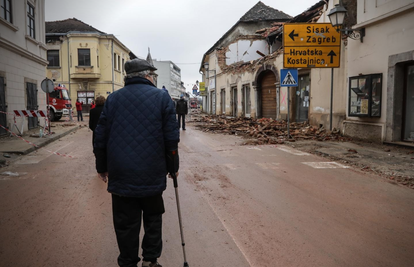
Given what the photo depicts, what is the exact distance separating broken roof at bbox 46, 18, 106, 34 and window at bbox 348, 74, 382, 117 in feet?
119

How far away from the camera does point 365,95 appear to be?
36.3 feet

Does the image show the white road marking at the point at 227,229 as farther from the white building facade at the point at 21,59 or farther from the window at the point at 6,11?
the window at the point at 6,11

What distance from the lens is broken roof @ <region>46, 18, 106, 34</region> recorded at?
3881cm

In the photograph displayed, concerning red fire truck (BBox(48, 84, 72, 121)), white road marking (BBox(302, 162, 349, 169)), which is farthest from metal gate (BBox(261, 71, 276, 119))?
red fire truck (BBox(48, 84, 72, 121))

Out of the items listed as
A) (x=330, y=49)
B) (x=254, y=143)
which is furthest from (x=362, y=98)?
(x=254, y=143)

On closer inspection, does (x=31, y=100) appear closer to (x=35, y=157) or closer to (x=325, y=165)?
(x=35, y=157)

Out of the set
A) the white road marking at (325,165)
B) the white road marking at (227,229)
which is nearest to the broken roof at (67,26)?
the white road marking at (325,165)

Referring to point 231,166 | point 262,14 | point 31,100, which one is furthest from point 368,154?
point 262,14

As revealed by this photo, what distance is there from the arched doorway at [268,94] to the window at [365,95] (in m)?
9.26

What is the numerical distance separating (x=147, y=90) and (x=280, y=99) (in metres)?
17.6

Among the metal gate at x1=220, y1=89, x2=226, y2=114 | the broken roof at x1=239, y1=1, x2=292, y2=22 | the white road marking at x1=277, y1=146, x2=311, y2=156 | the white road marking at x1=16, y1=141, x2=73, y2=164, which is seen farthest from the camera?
the broken roof at x1=239, y1=1, x2=292, y2=22

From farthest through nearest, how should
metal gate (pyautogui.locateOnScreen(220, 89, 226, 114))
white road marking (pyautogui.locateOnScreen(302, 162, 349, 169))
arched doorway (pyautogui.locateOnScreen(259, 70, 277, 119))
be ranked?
metal gate (pyautogui.locateOnScreen(220, 89, 226, 114)) < arched doorway (pyautogui.locateOnScreen(259, 70, 277, 119)) < white road marking (pyautogui.locateOnScreen(302, 162, 349, 169))

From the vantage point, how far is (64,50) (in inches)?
1467

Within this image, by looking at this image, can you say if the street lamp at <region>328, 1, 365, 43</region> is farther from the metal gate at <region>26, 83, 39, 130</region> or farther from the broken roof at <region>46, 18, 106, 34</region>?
the broken roof at <region>46, 18, 106, 34</region>
